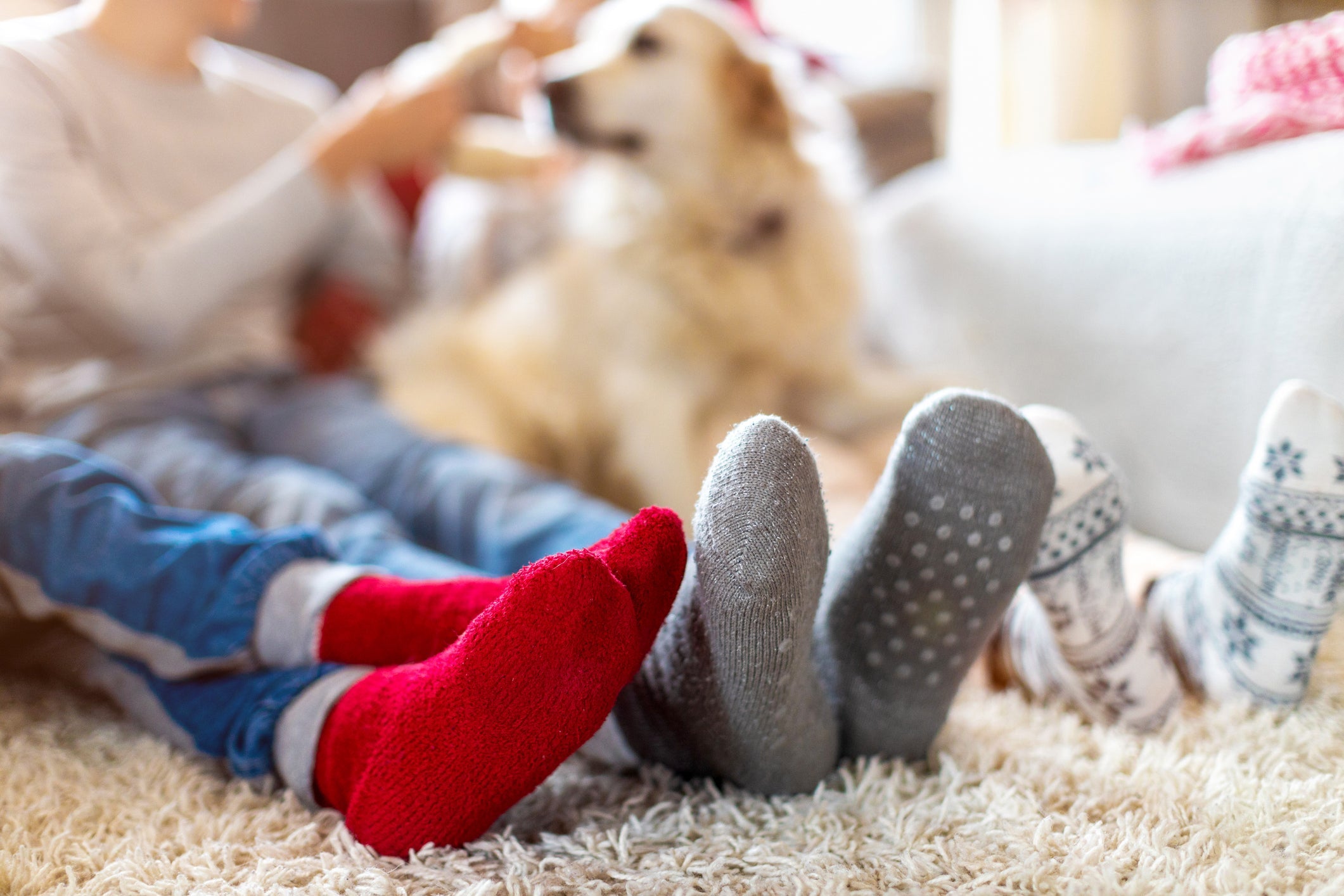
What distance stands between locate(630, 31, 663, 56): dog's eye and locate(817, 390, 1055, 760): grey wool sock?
0.92 metres

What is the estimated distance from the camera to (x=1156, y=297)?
88cm

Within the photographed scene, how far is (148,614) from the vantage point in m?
0.62

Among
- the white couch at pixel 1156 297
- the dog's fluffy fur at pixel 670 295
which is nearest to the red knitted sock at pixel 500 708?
the white couch at pixel 1156 297

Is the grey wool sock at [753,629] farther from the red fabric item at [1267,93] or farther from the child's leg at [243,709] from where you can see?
the red fabric item at [1267,93]

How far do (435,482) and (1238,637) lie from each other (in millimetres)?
755

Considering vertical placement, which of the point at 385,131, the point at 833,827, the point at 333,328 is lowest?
the point at 833,827

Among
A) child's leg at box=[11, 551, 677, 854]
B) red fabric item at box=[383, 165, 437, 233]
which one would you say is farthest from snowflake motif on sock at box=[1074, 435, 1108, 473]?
red fabric item at box=[383, 165, 437, 233]

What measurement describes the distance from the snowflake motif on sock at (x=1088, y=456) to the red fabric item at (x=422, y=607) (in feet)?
0.95

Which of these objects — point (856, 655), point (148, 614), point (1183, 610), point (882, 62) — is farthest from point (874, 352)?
point (882, 62)

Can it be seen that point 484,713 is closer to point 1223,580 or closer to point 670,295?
point 1223,580

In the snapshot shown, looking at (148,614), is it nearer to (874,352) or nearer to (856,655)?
(856,655)

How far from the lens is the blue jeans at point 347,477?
2.66 feet

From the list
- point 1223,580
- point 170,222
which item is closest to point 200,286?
point 170,222

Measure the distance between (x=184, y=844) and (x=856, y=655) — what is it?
43 cm
